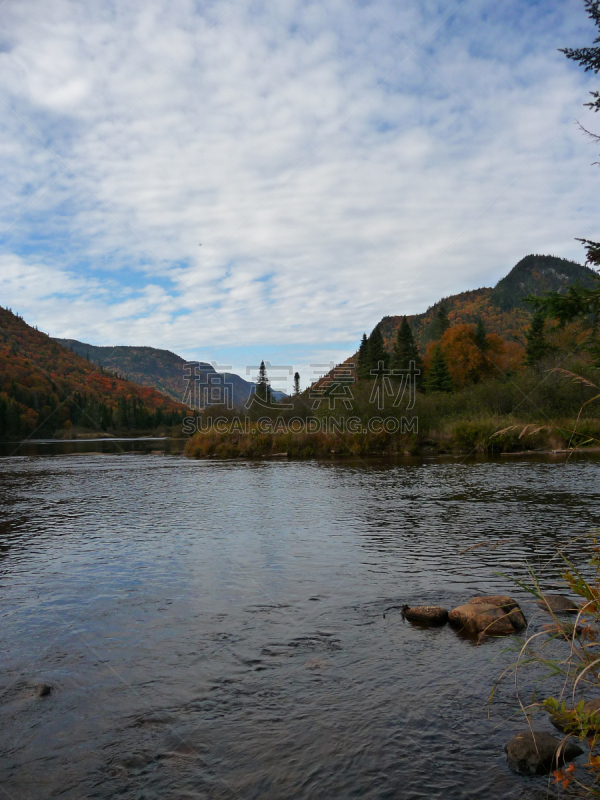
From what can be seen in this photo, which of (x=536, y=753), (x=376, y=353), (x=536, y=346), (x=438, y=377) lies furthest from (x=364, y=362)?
(x=536, y=753)

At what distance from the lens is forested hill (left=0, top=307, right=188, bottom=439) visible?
102 meters

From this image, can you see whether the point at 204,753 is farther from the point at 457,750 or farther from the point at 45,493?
the point at 45,493

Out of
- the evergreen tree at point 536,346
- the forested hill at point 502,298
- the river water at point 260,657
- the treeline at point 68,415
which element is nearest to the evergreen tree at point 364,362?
the evergreen tree at point 536,346

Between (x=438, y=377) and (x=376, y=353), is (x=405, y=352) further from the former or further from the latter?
(x=438, y=377)

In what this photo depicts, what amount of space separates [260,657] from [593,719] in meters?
4.57

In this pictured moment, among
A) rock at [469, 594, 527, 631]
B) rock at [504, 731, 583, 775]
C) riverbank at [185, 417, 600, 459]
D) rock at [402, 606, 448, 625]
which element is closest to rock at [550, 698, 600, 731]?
rock at [504, 731, 583, 775]

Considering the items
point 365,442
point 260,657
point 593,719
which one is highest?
point 365,442

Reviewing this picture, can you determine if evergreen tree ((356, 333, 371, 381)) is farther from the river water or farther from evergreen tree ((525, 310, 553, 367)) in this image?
the river water

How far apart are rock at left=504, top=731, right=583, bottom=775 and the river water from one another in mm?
143

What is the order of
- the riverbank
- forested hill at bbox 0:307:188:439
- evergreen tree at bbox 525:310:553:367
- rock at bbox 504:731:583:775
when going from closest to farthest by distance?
rock at bbox 504:731:583:775 < the riverbank < evergreen tree at bbox 525:310:553:367 < forested hill at bbox 0:307:188:439

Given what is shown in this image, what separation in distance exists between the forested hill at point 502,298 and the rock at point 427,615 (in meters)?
107

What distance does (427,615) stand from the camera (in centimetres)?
838

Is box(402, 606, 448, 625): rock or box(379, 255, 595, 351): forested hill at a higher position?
box(379, 255, 595, 351): forested hill

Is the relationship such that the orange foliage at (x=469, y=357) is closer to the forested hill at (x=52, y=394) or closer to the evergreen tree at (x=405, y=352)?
the evergreen tree at (x=405, y=352)
